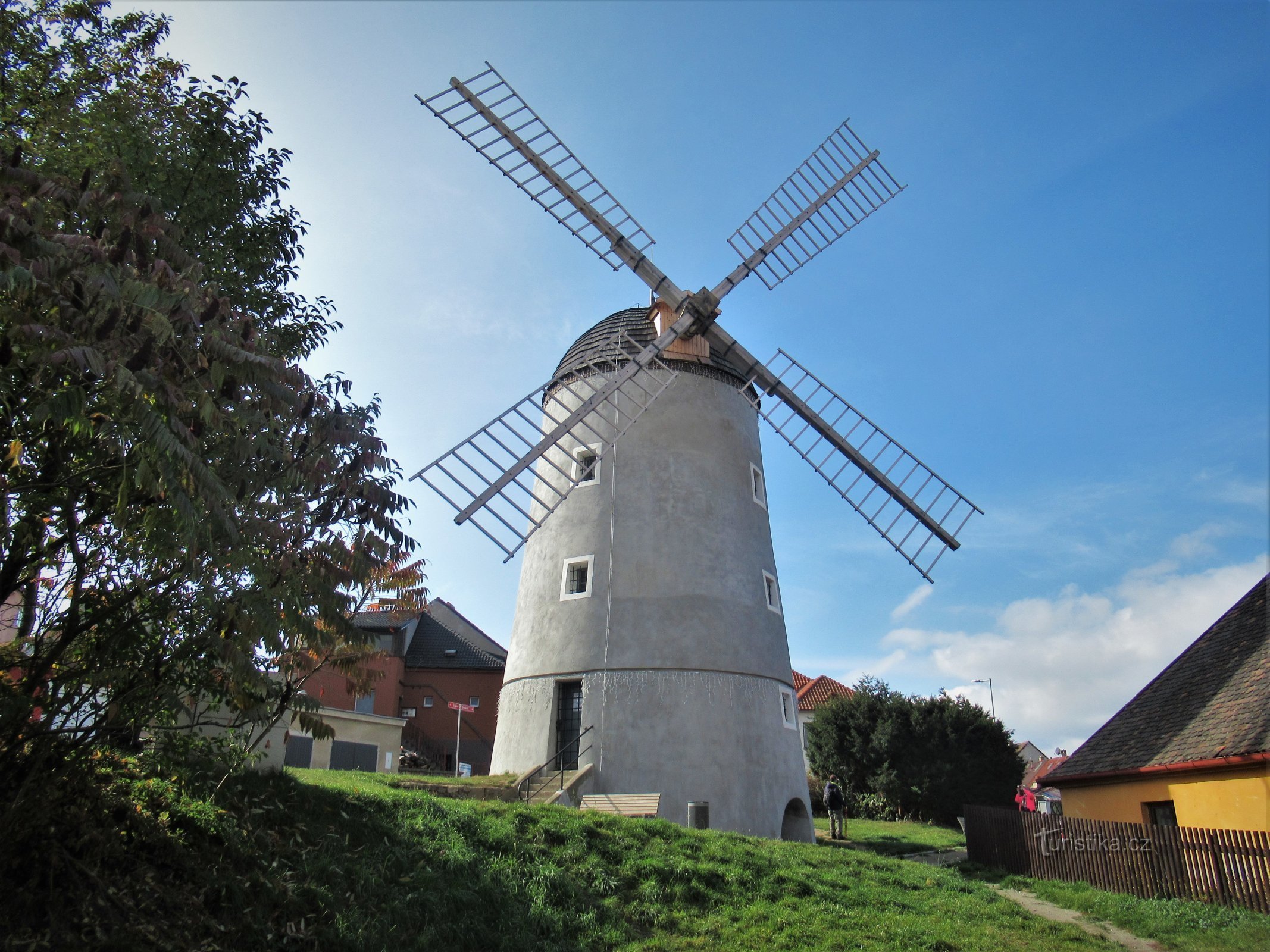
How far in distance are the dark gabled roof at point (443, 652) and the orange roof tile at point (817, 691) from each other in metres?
13.1

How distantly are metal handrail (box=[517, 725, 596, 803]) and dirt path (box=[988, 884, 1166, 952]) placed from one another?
24.2ft

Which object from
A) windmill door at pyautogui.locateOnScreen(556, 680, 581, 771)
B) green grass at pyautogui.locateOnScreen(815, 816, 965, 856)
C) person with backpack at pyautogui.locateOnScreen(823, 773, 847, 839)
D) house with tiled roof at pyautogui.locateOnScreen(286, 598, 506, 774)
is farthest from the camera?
house with tiled roof at pyautogui.locateOnScreen(286, 598, 506, 774)

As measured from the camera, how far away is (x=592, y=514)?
18203mm

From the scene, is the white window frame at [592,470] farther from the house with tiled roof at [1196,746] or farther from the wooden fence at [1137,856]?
the house with tiled roof at [1196,746]

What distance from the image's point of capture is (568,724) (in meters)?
16.9

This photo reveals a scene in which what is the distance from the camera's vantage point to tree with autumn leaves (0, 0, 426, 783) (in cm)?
463

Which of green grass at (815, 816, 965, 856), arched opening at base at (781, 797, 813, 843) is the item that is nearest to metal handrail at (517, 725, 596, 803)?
arched opening at base at (781, 797, 813, 843)

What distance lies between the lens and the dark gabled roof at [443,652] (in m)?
35.5

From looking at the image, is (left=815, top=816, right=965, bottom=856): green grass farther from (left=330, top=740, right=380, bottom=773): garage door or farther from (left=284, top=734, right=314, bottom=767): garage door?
(left=284, top=734, right=314, bottom=767): garage door

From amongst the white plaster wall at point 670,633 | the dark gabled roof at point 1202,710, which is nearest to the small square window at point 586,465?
the white plaster wall at point 670,633

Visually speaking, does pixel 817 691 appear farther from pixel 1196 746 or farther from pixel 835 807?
pixel 1196 746

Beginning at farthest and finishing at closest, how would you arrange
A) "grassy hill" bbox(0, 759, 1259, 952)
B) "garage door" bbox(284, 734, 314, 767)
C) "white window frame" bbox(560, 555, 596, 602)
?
"garage door" bbox(284, 734, 314, 767) → "white window frame" bbox(560, 555, 596, 602) → "grassy hill" bbox(0, 759, 1259, 952)

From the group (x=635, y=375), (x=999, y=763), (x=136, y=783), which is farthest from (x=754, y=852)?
(x=999, y=763)

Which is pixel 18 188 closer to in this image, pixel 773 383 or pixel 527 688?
pixel 527 688
